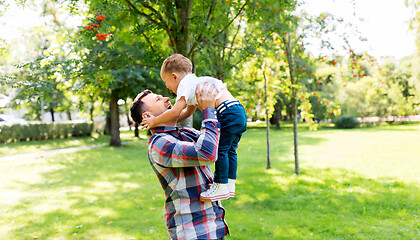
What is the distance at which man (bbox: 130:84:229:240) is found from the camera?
6.11ft

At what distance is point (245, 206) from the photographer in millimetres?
7410

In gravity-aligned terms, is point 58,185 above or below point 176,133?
below

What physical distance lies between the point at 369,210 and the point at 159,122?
623 cm

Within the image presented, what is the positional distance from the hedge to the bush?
84.6ft

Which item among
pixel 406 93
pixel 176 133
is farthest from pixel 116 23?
pixel 406 93

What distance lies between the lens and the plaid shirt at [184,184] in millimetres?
1904

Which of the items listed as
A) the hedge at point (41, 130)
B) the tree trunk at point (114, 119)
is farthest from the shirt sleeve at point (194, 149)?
the hedge at point (41, 130)

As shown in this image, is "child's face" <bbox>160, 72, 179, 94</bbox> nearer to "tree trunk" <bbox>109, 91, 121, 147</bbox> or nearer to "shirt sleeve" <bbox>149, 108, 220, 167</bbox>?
"shirt sleeve" <bbox>149, 108, 220, 167</bbox>

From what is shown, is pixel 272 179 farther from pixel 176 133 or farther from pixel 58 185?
pixel 176 133

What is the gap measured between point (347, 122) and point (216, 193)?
3558 centimetres

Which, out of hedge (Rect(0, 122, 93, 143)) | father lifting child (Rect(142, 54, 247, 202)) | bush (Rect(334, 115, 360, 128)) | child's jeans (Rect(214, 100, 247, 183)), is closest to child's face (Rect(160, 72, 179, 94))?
father lifting child (Rect(142, 54, 247, 202))

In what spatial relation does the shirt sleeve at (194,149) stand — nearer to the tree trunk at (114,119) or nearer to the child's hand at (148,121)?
the child's hand at (148,121)

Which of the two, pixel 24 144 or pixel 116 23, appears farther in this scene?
pixel 24 144

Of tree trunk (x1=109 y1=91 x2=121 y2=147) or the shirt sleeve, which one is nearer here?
the shirt sleeve
